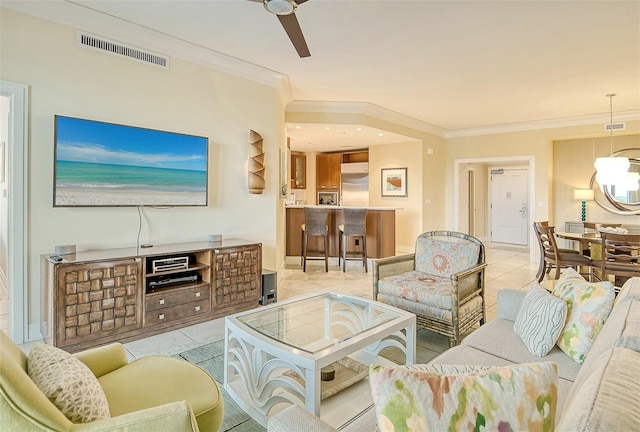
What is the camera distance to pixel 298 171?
9055mm

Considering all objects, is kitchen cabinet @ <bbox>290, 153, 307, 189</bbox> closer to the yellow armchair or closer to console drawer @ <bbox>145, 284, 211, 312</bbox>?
console drawer @ <bbox>145, 284, 211, 312</bbox>

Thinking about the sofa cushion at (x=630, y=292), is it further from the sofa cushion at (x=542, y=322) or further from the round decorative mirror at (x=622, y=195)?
the round decorative mirror at (x=622, y=195)

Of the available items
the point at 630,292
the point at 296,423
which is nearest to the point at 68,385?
the point at 296,423

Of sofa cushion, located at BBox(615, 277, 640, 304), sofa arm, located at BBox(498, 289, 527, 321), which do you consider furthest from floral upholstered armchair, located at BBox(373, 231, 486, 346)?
sofa cushion, located at BBox(615, 277, 640, 304)

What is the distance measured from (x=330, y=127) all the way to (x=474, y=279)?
3.81 m

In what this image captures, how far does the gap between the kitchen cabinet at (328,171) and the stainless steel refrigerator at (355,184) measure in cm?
15

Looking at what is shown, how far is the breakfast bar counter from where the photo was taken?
20.4ft

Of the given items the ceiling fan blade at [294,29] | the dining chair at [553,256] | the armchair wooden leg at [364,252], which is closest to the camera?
the ceiling fan blade at [294,29]

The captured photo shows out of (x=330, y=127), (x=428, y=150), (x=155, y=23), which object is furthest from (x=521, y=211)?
(x=155, y=23)

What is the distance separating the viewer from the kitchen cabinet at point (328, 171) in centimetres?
905

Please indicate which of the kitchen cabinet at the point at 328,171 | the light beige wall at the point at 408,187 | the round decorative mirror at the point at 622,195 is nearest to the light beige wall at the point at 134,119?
A: the light beige wall at the point at 408,187

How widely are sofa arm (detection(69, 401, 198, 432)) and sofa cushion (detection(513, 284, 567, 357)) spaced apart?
168 centimetres

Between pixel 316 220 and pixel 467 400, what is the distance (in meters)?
5.01

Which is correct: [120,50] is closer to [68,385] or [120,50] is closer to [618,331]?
[68,385]
